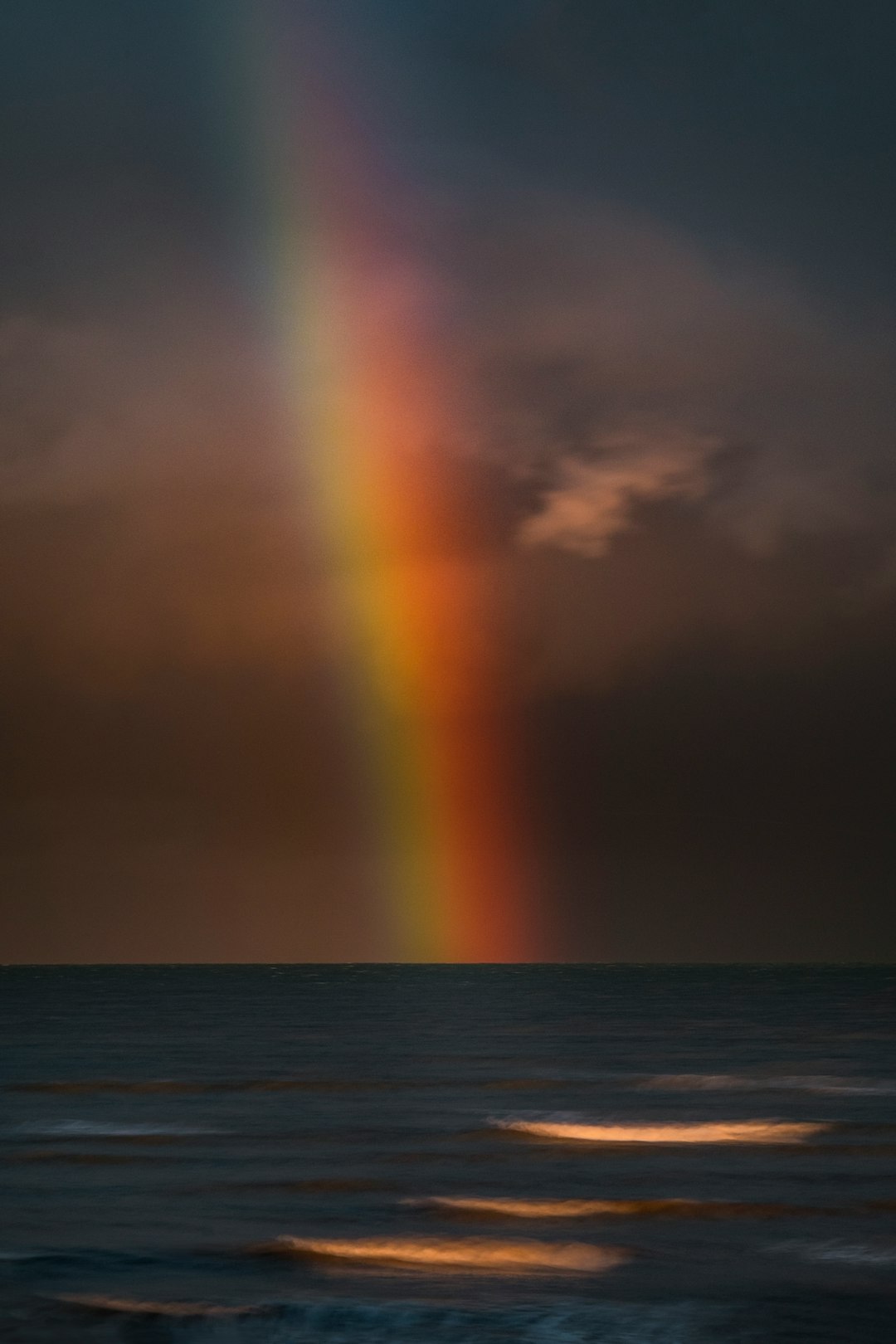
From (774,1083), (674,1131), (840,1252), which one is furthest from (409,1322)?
(774,1083)

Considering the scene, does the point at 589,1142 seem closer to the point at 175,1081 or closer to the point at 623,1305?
the point at 623,1305

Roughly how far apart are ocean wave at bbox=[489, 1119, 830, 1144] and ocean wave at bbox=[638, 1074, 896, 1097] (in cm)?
919

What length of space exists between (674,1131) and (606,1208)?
1182 cm

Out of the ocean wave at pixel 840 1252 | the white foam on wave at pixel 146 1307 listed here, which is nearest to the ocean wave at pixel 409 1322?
the white foam on wave at pixel 146 1307

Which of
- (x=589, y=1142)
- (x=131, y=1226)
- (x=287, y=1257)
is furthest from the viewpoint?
(x=589, y=1142)

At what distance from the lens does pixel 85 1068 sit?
6066 cm

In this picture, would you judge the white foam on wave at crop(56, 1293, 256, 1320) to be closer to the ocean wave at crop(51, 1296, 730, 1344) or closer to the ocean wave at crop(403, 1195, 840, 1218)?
the ocean wave at crop(51, 1296, 730, 1344)

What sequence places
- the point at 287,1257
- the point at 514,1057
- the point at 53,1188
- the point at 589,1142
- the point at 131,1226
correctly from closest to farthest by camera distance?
1. the point at 287,1257
2. the point at 131,1226
3. the point at 53,1188
4. the point at 589,1142
5. the point at 514,1057

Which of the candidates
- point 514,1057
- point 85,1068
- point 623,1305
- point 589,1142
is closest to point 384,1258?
point 623,1305

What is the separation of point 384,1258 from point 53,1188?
876 cm

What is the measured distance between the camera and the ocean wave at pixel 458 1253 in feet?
73.1

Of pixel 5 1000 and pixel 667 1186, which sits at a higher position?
pixel 5 1000

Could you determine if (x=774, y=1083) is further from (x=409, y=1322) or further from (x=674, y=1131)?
(x=409, y=1322)

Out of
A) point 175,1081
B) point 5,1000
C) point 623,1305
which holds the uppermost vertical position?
point 5,1000
